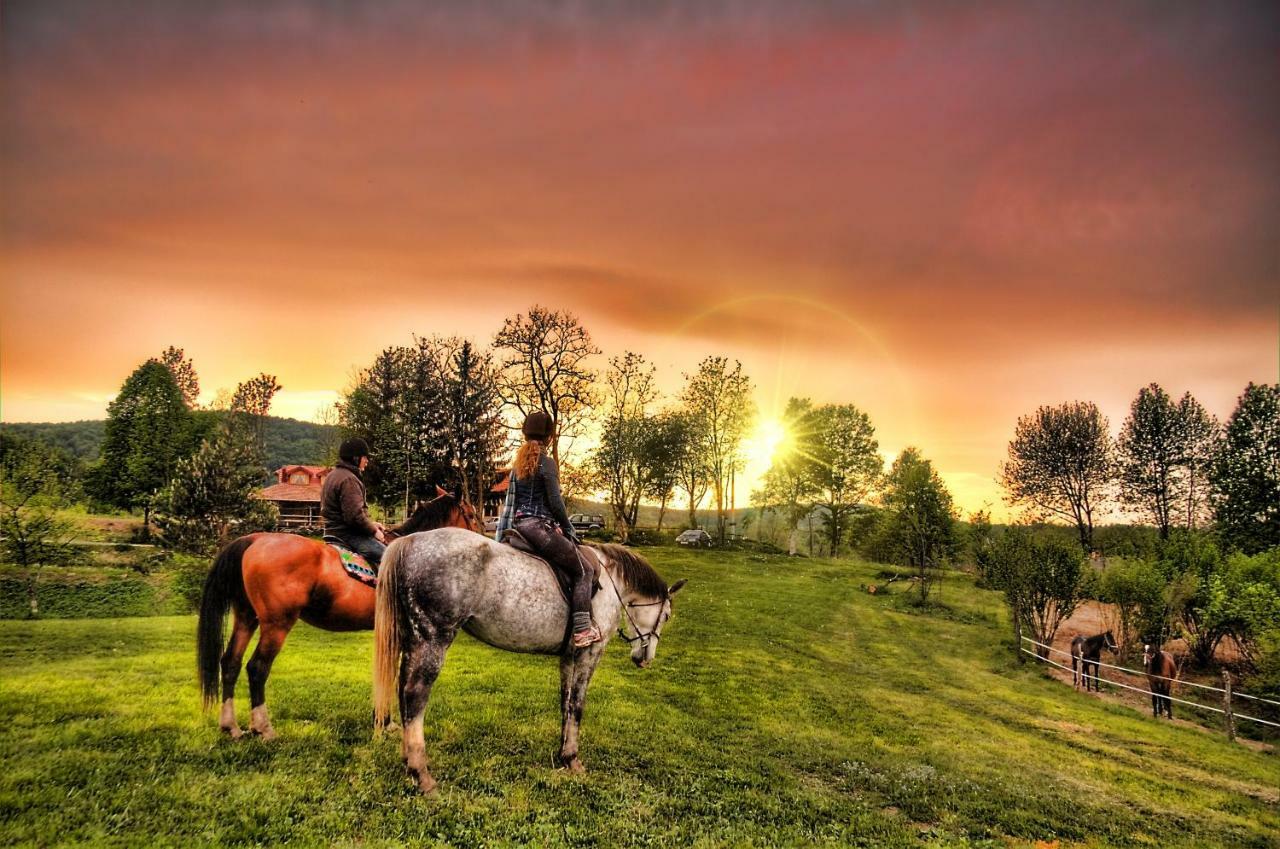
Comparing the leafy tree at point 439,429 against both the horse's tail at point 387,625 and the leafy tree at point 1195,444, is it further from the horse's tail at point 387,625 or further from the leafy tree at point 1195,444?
the leafy tree at point 1195,444

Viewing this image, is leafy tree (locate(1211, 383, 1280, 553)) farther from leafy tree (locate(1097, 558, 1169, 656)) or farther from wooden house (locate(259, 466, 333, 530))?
wooden house (locate(259, 466, 333, 530))

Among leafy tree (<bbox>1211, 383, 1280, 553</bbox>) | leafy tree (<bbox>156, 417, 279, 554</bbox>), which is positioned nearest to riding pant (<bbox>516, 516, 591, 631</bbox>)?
leafy tree (<bbox>156, 417, 279, 554</bbox>)

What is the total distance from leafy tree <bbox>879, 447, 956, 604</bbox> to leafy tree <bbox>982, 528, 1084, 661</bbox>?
758 cm

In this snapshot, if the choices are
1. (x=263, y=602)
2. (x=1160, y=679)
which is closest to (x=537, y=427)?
(x=263, y=602)

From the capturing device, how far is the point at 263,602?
6562 mm

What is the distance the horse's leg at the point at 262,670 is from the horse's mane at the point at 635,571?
3903 mm

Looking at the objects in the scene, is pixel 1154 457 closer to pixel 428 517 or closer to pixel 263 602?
pixel 428 517

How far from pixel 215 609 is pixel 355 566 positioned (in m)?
1.65

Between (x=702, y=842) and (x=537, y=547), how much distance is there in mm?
3488

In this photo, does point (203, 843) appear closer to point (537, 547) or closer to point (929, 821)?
Result: point (537, 547)

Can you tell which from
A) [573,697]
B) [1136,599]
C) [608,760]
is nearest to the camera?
[573,697]

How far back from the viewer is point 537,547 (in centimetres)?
659

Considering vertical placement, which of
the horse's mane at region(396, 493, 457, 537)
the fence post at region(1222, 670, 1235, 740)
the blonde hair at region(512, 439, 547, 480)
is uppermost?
the blonde hair at region(512, 439, 547, 480)

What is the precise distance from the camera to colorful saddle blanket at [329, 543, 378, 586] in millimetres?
7000
